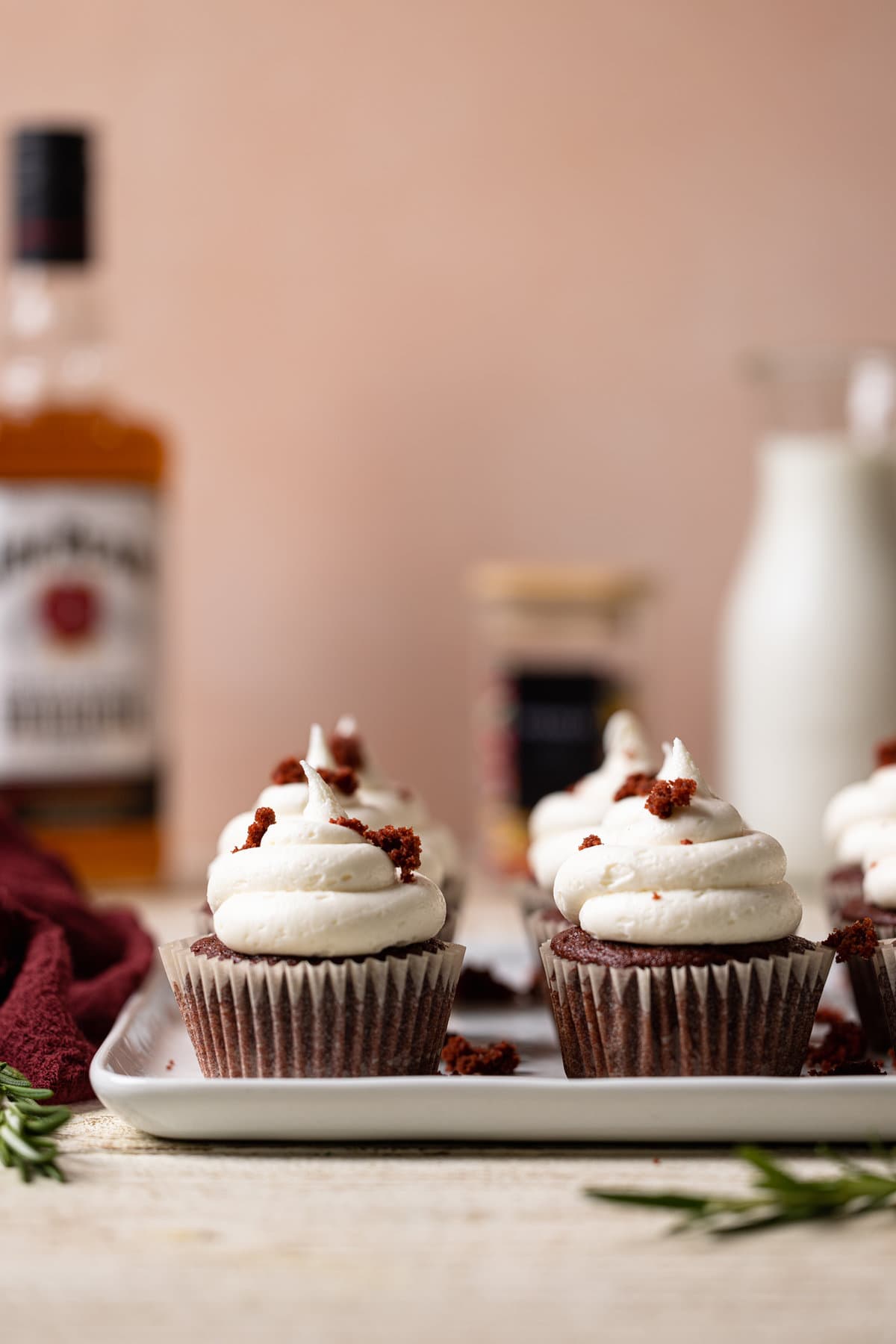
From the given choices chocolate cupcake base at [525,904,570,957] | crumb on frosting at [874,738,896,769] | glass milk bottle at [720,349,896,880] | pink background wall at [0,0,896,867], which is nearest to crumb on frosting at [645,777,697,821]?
chocolate cupcake base at [525,904,570,957]

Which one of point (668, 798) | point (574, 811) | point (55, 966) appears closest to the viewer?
point (668, 798)

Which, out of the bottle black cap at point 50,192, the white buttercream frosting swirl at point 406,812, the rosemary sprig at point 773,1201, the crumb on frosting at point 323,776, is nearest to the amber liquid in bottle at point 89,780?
the bottle black cap at point 50,192

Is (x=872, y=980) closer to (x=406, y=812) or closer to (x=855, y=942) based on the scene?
(x=855, y=942)

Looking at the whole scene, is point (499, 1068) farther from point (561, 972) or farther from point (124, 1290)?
point (124, 1290)

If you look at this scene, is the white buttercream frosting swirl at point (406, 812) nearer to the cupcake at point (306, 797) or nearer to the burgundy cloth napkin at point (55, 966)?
the cupcake at point (306, 797)

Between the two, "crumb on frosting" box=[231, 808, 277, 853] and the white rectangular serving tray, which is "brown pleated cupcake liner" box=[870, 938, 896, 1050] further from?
"crumb on frosting" box=[231, 808, 277, 853]

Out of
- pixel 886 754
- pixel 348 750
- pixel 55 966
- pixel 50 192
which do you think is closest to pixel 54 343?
pixel 50 192

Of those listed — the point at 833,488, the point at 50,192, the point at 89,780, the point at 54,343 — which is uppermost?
the point at 50,192

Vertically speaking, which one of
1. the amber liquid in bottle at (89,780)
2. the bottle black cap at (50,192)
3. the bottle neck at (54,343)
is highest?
the bottle black cap at (50,192)
